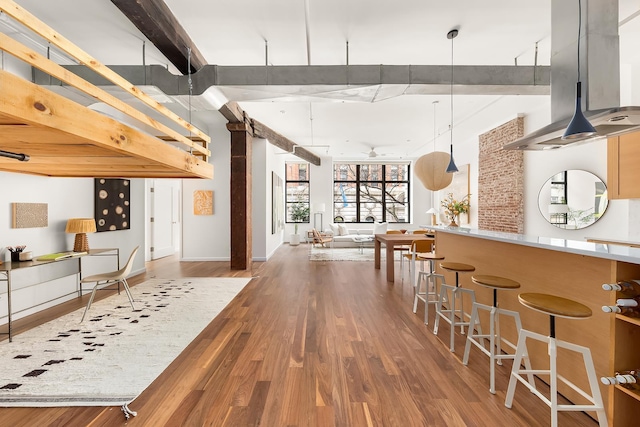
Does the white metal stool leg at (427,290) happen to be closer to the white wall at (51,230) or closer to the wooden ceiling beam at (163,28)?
the wooden ceiling beam at (163,28)

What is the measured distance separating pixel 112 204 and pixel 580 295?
6199mm

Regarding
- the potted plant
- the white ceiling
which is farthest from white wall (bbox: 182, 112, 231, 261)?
the potted plant

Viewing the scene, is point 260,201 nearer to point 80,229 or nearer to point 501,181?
point 80,229

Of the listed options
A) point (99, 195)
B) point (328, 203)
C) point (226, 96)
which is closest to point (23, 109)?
point (226, 96)

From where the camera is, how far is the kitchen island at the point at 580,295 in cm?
160

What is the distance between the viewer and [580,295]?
1942 millimetres

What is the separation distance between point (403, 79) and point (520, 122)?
3.86 m

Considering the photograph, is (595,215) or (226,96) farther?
(595,215)

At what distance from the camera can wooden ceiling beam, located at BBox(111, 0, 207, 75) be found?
96.0 inches

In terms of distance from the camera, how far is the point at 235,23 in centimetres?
304

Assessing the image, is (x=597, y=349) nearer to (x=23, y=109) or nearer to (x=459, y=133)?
(x=23, y=109)

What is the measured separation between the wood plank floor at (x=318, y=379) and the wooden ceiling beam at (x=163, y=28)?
9.98 feet

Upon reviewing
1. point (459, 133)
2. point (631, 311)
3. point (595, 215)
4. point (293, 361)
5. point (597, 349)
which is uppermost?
point (459, 133)

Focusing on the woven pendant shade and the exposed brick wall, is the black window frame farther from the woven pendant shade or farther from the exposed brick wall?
the woven pendant shade
